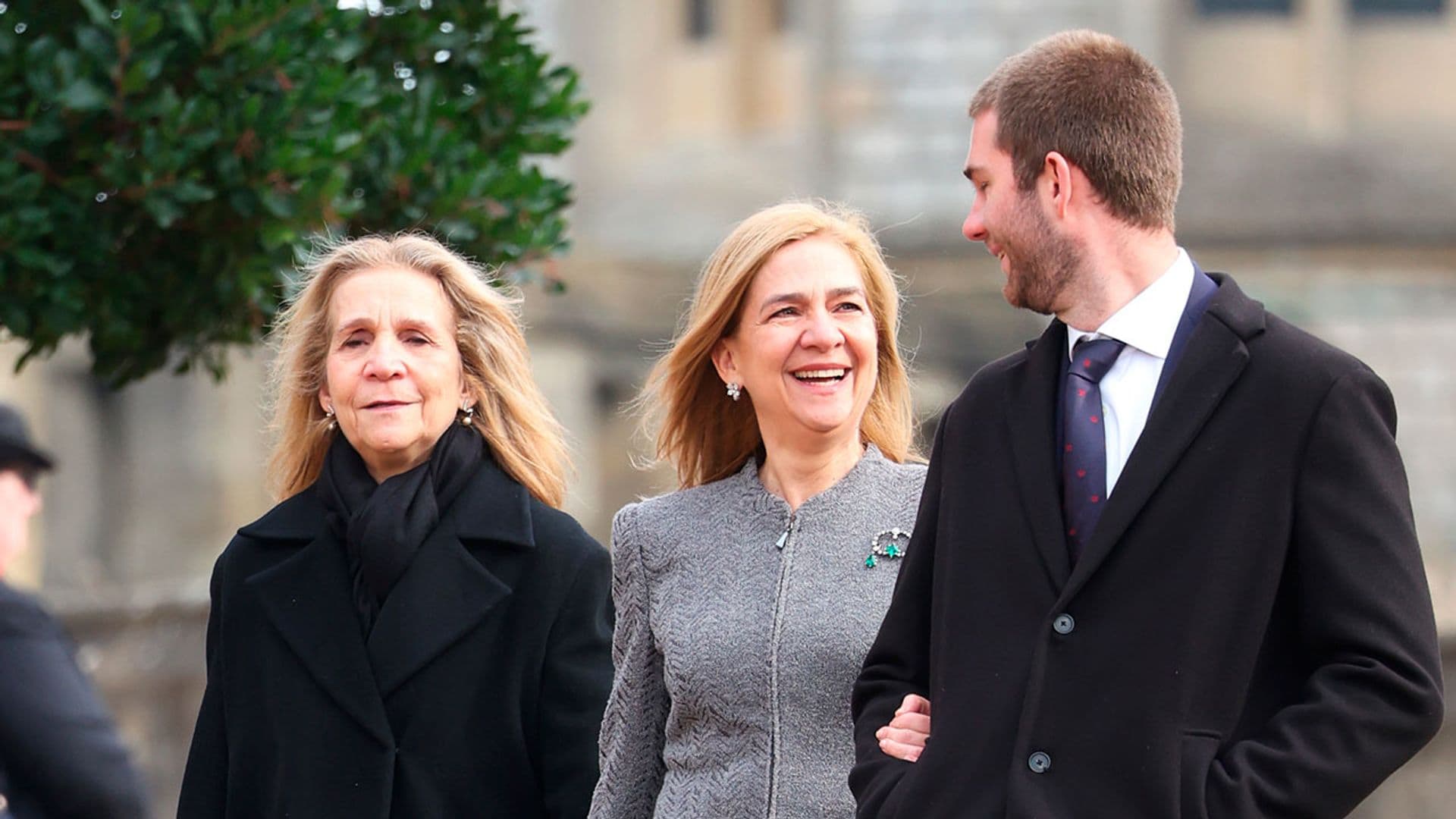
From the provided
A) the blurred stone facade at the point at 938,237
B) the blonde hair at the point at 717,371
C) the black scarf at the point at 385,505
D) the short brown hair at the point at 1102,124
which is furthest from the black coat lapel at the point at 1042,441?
the blurred stone facade at the point at 938,237

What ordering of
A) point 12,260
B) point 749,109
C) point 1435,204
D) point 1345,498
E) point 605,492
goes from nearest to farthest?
point 1345,498
point 12,260
point 1435,204
point 605,492
point 749,109

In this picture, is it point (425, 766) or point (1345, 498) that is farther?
point (425, 766)

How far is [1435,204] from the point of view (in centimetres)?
1777

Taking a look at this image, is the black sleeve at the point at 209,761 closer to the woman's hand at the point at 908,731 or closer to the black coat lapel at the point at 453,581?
the black coat lapel at the point at 453,581

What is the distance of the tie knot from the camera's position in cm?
318

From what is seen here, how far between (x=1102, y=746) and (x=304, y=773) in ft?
5.31

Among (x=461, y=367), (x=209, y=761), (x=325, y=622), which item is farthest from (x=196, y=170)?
(x=209, y=761)

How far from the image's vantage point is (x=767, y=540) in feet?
13.5

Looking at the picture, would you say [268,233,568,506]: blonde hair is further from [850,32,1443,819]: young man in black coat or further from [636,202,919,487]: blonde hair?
[850,32,1443,819]: young man in black coat

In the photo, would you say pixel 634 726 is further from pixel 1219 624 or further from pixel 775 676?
pixel 1219 624

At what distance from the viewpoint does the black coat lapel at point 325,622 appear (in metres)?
4.08

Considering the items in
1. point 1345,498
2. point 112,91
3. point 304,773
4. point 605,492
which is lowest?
point 605,492

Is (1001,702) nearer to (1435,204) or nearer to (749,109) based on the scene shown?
(1435,204)

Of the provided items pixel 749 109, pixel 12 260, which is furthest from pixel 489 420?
pixel 749 109
